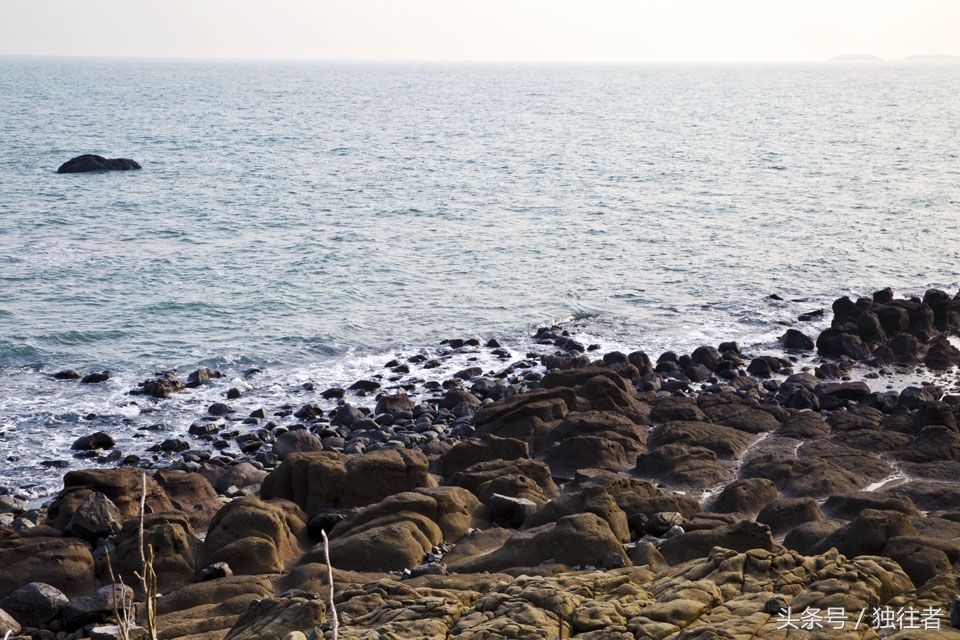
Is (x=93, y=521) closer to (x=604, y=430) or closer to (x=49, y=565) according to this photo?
(x=49, y=565)

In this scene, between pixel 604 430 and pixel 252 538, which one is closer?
pixel 252 538

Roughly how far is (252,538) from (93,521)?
3.08m

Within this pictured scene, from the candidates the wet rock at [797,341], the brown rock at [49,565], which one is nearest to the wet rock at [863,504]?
the brown rock at [49,565]

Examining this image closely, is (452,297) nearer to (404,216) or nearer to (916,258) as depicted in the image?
(404,216)

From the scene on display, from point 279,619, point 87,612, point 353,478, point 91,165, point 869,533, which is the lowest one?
point 87,612

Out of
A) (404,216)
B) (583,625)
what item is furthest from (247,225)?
(583,625)

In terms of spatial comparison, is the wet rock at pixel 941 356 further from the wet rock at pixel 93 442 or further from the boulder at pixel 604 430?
the wet rock at pixel 93 442

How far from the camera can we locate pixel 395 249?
41.5 m

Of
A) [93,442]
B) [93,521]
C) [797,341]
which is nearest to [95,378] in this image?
[93,442]

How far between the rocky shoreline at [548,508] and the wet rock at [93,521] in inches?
1.4

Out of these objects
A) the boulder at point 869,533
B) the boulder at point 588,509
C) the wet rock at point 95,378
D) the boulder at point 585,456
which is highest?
the boulder at point 869,533

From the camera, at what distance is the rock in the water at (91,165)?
63.8m

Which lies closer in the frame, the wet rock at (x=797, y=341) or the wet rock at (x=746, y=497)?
the wet rock at (x=746, y=497)

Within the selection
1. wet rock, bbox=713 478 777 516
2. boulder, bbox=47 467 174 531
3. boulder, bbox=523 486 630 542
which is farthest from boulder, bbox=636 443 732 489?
boulder, bbox=47 467 174 531
